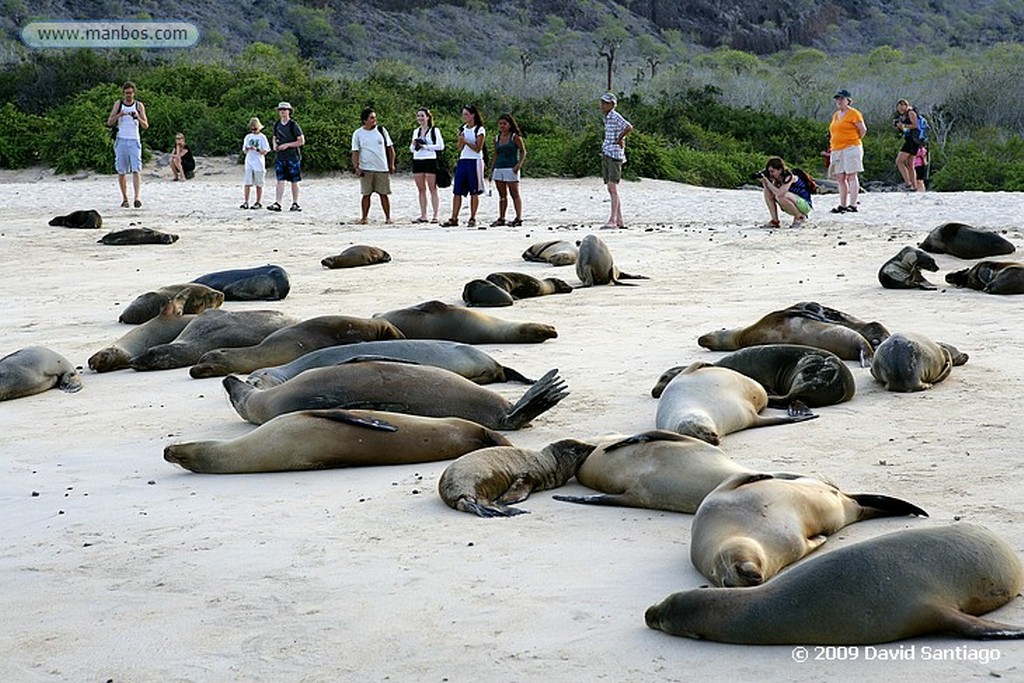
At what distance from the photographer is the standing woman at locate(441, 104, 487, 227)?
15945 mm

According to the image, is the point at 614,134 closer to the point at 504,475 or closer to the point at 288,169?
the point at 288,169

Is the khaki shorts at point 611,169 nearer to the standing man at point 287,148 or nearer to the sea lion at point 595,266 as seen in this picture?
the standing man at point 287,148

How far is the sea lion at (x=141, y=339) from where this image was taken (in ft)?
25.8

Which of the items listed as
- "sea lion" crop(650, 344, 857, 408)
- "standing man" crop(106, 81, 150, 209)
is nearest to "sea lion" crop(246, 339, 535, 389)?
"sea lion" crop(650, 344, 857, 408)

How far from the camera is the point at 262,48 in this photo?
129 ft

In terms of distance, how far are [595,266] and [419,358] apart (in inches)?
164

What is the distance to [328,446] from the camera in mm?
5289

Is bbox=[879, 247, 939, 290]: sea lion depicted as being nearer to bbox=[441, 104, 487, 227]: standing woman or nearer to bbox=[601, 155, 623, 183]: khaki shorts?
bbox=[601, 155, 623, 183]: khaki shorts

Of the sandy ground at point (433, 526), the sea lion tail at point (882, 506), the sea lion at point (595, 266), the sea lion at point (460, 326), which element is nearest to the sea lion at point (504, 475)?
the sandy ground at point (433, 526)

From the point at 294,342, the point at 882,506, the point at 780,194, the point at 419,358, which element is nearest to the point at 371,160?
the point at 780,194

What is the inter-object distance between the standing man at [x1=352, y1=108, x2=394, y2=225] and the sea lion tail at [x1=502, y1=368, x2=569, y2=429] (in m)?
11.0

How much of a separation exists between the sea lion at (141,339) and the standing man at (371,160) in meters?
7.78

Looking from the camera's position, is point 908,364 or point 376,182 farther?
A: point 376,182

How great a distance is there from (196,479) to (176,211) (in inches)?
549
